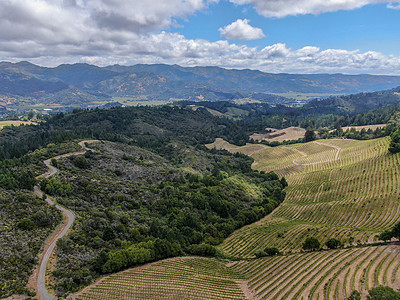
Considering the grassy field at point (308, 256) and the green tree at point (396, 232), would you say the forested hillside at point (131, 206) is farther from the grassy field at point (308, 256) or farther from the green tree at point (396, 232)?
the green tree at point (396, 232)

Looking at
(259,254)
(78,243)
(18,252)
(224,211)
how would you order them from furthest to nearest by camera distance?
(224,211), (259,254), (78,243), (18,252)

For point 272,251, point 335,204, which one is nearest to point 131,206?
point 272,251

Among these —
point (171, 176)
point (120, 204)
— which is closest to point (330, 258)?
point (120, 204)

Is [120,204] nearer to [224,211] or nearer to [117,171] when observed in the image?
[117,171]

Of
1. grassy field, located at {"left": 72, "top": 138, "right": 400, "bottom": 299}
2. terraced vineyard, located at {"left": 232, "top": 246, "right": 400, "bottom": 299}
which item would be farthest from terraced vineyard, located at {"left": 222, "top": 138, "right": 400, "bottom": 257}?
terraced vineyard, located at {"left": 232, "top": 246, "right": 400, "bottom": 299}

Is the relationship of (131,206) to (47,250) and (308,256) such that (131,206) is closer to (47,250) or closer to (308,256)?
(47,250)

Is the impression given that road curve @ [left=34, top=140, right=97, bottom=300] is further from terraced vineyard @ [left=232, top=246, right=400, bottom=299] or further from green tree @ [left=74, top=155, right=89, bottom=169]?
terraced vineyard @ [left=232, top=246, right=400, bottom=299]
